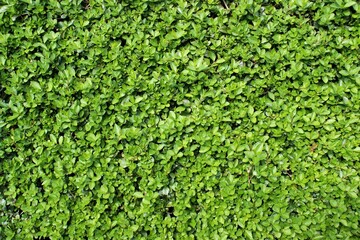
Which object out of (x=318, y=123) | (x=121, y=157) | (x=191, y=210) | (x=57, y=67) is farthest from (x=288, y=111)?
(x=57, y=67)

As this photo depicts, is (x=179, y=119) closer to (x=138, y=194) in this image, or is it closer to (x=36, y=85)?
(x=138, y=194)

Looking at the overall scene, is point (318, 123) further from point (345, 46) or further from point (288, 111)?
point (345, 46)

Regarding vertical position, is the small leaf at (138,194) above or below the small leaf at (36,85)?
below

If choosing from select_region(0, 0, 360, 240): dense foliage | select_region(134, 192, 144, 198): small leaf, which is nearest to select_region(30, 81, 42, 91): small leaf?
select_region(0, 0, 360, 240): dense foliage

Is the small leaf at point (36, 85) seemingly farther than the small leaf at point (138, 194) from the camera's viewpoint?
No

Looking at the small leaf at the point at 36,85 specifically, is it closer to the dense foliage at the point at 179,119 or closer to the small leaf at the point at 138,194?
the dense foliage at the point at 179,119

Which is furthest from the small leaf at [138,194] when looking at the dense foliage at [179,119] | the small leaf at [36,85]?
the small leaf at [36,85]

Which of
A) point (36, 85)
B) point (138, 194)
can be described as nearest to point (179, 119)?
point (138, 194)

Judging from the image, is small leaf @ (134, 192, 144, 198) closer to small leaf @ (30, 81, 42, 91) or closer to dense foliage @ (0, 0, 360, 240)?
dense foliage @ (0, 0, 360, 240)
